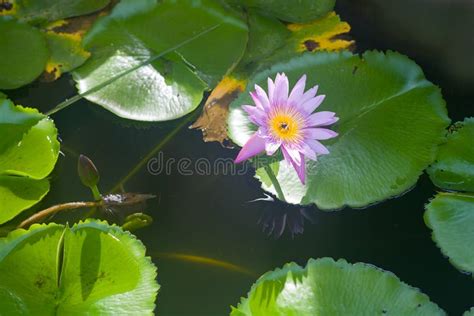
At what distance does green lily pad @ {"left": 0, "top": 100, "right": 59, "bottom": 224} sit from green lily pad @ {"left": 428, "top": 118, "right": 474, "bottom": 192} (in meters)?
1.24

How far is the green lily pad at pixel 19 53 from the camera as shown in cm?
220

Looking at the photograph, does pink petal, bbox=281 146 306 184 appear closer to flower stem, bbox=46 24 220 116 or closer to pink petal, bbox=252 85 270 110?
pink petal, bbox=252 85 270 110

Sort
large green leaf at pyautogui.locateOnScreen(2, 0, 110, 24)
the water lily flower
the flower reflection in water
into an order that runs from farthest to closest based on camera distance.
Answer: large green leaf at pyautogui.locateOnScreen(2, 0, 110, 24)
the flower reflection in water
the water lily flower

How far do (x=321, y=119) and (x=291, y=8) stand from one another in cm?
75

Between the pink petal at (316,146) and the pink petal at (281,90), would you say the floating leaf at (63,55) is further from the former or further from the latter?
the pink petal at (316,146)

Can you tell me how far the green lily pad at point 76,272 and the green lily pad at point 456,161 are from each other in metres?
0.94

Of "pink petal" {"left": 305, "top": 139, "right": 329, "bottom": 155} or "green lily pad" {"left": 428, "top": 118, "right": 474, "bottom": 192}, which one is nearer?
"pink petal" {"left": 305, "top": 139, "right": 329, "bottom": 155}

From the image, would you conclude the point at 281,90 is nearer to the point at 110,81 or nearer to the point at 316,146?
the point at 316,146

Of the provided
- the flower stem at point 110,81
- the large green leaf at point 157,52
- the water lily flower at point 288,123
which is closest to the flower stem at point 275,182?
the water lily flower at point 288,123

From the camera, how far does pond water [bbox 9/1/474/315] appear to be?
69.9 inches

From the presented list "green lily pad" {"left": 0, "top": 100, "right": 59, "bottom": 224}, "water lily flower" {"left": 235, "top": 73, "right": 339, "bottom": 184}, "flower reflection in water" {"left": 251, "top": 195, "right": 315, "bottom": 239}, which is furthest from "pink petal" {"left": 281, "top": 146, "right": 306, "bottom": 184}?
"green lily pad" {"left": 0, "top": 100, "right": 59, "bottom": 224}

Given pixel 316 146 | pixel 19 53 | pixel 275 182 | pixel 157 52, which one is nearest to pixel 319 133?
pixel 316 146

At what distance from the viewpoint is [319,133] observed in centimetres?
169

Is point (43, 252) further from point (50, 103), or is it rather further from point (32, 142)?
point (50, 103)
